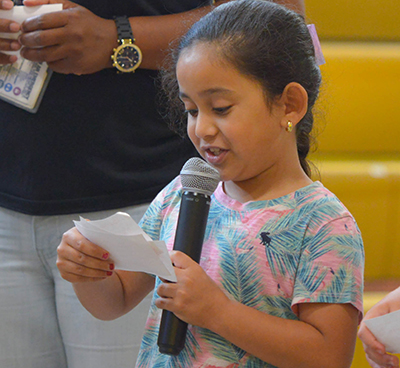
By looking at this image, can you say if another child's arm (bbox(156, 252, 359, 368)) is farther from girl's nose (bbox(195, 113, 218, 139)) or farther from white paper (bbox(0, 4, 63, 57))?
white paper (bbox(0, 4, 63, 57))

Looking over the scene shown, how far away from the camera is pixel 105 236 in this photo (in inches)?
34.0

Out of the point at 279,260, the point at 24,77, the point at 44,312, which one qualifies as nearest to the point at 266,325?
the point at 279,260

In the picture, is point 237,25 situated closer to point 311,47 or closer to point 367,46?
point 311,47

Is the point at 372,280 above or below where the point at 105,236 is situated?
below

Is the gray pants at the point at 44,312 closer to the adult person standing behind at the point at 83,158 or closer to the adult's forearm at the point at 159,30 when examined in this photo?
the adult person standing behind at the point at 83,158

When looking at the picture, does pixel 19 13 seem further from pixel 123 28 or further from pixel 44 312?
pixel 44 312

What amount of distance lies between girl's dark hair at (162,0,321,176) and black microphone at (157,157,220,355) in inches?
7.7

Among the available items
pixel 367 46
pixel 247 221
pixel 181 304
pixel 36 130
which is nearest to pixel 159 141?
pixel 36 130

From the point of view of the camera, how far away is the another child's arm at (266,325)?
896 mm

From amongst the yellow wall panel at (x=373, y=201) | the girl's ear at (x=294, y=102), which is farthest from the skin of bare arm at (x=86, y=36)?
the yellow wall panel at (x=373, y=201)

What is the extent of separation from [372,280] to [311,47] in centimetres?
115

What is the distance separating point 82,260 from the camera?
943 millimetres

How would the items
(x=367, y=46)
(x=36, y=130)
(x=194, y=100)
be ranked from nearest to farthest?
1. (x=194, y=100)
2. (x=36, y=130)
3. (x=367, y=46)

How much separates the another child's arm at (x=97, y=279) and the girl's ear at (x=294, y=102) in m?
0.39
